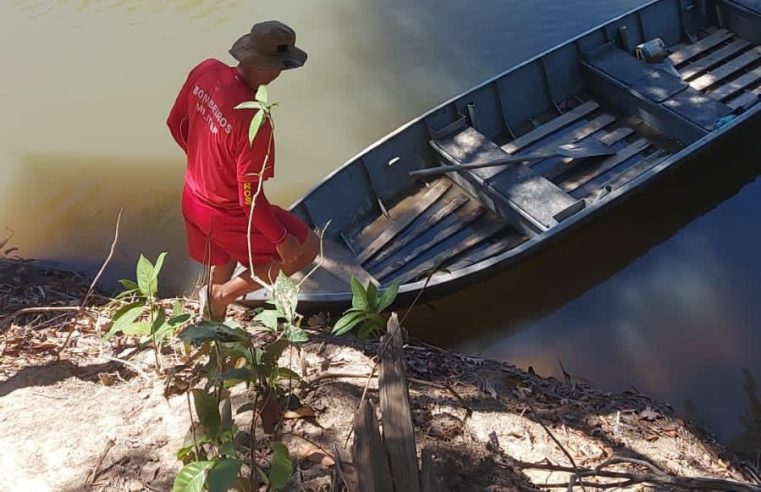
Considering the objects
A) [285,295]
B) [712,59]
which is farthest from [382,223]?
[712,59]

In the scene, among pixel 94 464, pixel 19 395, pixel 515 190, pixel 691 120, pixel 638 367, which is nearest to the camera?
pixel 94 464

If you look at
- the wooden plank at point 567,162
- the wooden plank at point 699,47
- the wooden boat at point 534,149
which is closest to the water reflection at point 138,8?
the wooden boat at point 534,149

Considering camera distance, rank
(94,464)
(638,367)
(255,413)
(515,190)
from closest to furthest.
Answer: (255,413) → (94,464) → (638,367) → (515,190)

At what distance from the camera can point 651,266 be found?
20.0ft

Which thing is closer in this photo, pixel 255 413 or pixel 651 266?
pixel 255 413

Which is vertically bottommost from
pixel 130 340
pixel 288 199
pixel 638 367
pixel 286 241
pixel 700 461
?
pixel 638 367

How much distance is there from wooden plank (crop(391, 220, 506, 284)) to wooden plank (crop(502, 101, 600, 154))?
874 mm

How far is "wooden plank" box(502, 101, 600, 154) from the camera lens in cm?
668

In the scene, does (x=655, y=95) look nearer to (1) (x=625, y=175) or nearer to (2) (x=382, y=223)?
(1) (x=625, y=175)

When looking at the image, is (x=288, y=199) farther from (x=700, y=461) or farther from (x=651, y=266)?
(x=700, y=461)

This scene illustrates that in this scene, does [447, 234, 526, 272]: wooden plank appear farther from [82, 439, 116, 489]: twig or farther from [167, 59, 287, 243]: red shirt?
[82, 439, 116, 489]: twig

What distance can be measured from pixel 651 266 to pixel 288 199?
3.05 metres

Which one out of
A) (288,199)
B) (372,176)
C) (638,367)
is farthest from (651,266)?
(288,199)

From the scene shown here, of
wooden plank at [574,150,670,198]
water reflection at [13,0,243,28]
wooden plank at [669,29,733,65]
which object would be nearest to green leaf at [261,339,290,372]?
wooden plank at [574,150,670,198]
